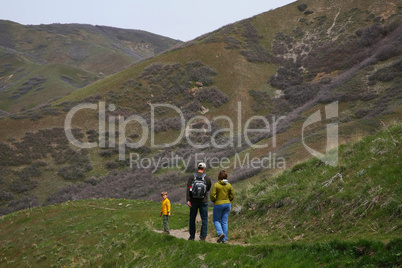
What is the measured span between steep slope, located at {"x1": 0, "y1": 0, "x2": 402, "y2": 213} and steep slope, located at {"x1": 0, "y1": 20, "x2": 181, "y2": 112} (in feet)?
160

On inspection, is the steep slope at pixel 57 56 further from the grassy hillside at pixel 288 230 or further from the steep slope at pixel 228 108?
the grassy hillside at pixel 288 230

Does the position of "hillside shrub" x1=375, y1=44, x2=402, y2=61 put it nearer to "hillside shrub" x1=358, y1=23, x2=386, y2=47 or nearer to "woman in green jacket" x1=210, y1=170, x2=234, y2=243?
"hillside shrub" x1=358, y1=23, x2=386, y2=47

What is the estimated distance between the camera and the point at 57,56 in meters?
146

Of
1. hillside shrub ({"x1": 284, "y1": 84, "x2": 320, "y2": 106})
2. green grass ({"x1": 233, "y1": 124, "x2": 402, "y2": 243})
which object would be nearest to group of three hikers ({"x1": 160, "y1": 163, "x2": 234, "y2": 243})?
green grass ({"x1": 233, "y1": 124, "x2": 402, "y2": 243})

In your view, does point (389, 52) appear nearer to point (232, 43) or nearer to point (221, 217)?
point (232, 43)

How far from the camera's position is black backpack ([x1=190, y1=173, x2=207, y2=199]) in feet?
31.6

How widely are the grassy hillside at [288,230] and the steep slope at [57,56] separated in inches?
3277

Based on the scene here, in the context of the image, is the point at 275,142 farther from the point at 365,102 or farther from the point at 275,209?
the point at 275,209

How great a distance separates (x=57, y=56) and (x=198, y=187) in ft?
505

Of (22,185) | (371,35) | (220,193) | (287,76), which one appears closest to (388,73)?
(371,35)

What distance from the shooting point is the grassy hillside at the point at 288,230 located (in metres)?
6.85

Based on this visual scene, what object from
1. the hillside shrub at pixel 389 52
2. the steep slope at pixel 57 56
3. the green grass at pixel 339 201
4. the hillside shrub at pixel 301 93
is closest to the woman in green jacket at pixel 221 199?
the green grass at pixel 339 201

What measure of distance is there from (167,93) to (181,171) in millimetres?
25318

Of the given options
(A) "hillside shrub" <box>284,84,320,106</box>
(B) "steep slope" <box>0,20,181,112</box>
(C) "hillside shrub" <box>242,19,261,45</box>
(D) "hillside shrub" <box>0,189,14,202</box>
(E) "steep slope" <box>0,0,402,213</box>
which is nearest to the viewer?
(E) "steep slope" <box>0,0,402,213</box>
